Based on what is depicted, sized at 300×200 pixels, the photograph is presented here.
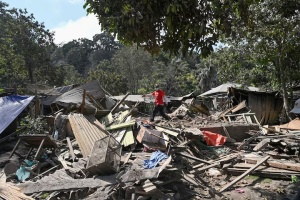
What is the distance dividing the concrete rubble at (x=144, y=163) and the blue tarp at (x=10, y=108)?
0.71 m

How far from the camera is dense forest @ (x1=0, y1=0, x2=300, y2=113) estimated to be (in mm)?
4289

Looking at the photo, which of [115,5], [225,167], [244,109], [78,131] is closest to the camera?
[115,5]

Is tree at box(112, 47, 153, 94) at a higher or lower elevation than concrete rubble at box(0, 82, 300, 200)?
higher

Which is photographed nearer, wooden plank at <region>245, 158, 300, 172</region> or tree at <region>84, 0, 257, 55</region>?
tree at <region>84, 0, 257, 55</region>

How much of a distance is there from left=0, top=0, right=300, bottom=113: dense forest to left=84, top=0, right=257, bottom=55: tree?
1cm

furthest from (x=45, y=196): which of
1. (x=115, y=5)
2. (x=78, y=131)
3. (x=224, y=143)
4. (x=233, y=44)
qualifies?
(x=233, y=44)

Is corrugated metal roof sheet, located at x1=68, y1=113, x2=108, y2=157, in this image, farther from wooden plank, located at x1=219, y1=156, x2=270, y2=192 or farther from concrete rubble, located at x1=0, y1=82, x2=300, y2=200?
wooden plank, located at x1=219, y1=156, x2=270, y2=192

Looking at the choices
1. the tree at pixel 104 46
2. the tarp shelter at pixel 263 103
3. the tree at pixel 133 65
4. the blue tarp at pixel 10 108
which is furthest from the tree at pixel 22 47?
the tree at pixel 104 46

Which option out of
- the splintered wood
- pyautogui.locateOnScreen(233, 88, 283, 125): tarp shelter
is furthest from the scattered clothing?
pyautogui.locateOnScreen(233, 88, 283, 125): tarp shelter

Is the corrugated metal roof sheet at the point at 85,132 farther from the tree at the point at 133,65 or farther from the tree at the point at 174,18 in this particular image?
the tree at the point at 133,65

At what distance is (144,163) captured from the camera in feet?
22.9

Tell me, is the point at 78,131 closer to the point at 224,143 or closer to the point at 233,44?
the point at 224,143

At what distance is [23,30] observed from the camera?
27312mm

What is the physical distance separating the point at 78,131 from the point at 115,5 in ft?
18.7
